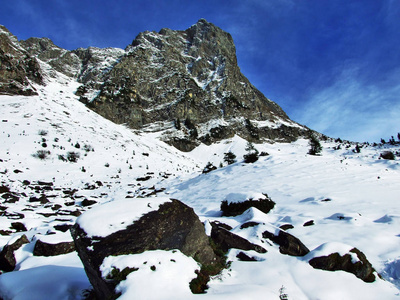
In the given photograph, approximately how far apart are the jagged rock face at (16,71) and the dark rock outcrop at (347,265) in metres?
60.9

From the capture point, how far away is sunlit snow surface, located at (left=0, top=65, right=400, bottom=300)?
3836 millimetres

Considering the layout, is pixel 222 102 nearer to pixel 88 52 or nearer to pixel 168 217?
pixel 88 52

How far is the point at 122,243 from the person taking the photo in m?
3.88

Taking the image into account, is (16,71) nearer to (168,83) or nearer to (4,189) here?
(4,189)

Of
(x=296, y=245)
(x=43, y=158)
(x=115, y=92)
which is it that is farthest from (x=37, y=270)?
(x=115, y=92)

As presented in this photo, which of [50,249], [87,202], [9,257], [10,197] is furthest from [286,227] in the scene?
[10,197]

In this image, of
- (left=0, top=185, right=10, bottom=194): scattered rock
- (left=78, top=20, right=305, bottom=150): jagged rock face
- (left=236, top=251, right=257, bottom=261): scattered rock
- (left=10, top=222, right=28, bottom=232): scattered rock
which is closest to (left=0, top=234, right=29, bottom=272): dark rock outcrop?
(left=10, top=222, right=28, bottom=232): scattered rock

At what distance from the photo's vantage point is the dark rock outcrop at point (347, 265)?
443cm

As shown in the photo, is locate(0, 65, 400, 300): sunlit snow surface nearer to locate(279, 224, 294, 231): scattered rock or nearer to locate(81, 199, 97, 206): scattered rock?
locate(279, 224, 294, 231): scattered rock

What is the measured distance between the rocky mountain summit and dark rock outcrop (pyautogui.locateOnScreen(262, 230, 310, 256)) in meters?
60.5

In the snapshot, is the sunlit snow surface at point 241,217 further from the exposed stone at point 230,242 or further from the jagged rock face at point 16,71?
the jagged rock face at point 16,71

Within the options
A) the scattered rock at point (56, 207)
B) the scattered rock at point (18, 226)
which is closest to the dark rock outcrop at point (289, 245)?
the scattered rock at point (18, 226)

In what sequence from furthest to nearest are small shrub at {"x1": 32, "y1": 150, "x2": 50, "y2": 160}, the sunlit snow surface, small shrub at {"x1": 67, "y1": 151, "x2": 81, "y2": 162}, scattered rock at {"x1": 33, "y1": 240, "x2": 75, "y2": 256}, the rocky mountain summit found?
1. the rocky mountain summit
2. small shrub at {"x1": 67, "y1": 151, "x2": 81, "y2": 162}
3. small shrub at {"x1": 32, "y1": 150, "x2": 50, "y2": 160}
4. scattered rock at {"x1": 33, "y1": 240, "x2": 75, "y2": 256}
5. the sunlit snow surface

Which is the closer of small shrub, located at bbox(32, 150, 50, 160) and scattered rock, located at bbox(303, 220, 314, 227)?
scattered rock, located at bbox(303, 220, 314, 227)
